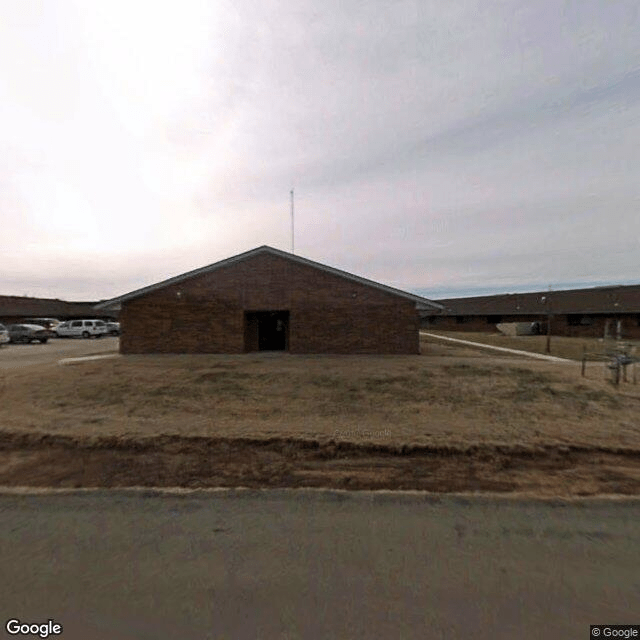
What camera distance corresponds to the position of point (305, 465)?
16.0ft

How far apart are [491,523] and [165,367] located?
12048 mm

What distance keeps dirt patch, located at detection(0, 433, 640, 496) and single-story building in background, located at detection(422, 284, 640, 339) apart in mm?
23925

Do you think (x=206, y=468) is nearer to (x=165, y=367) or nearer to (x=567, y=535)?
(x=567, y=535)

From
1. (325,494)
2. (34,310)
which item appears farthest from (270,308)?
(34,310)

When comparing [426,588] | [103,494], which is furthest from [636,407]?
[103,494]

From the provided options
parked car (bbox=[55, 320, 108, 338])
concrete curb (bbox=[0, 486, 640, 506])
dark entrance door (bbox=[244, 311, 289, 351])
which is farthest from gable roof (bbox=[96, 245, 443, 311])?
parked car (bbox=[55, 320, 108, 338])

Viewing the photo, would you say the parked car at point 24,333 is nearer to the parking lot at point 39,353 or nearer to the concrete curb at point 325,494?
the parking lot at point 39,353

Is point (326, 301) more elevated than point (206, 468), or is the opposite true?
point (326, 301)

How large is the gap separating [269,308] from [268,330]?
6.69ft

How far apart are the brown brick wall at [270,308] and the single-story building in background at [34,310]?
2805 centimetres

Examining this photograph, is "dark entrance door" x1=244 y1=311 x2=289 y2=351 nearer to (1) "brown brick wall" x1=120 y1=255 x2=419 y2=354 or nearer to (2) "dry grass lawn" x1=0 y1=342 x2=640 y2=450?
(1) "brown brick wall" x1=120 y1=255 x2=419 y2=354

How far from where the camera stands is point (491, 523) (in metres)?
3.35

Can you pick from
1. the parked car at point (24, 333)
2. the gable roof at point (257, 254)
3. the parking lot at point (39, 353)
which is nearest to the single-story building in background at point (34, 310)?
the parked car at point (24, 333)

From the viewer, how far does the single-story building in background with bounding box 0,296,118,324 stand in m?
44.4
